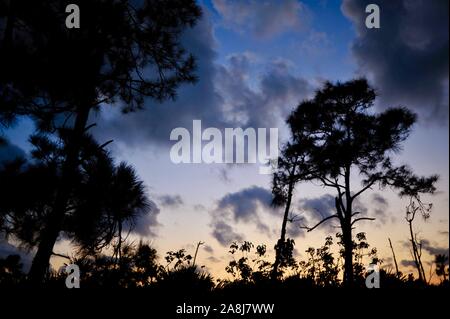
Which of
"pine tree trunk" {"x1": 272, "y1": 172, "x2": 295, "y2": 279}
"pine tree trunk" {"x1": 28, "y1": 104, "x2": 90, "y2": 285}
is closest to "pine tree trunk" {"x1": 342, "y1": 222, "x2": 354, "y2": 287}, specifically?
"pine tree trunk" {"x1": 272, "y1": 172, "x2": 295, "y2": 279}

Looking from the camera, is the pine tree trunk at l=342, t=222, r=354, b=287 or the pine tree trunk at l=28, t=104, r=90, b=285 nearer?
the pine tree trunk at l=28, t=104, r=90, b=285

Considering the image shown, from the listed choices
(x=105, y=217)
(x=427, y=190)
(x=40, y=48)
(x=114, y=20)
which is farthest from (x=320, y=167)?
(x=40, y=48)

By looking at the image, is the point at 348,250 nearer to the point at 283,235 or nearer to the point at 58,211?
the point at 283,235

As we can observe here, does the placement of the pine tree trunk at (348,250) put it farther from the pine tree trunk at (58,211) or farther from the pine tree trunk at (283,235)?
the pine tree trunk at (58,211)

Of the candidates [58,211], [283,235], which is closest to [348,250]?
[283,235]

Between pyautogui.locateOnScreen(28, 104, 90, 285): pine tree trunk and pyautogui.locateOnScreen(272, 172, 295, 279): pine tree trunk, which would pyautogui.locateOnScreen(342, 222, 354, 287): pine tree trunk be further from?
pyautogui.locateOnScreen(28, 104, 90, 285): pine tree trunk

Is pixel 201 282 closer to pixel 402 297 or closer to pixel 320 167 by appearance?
pixel 402 297

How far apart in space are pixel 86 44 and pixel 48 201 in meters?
3.92

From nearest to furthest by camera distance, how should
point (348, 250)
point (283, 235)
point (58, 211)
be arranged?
1. point (58, 211)
2. point (348, 250)
3. point (283, 235)

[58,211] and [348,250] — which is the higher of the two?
[58,211]

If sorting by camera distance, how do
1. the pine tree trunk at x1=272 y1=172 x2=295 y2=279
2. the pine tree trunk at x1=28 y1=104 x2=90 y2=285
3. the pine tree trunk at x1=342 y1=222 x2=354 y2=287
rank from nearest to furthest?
1. the pine tree trunk at x1=28 y1=104 x2=90 y2=285
2. the pine tree trunk at x1=342 y1=222 x2=354 y2=287
3. the pine tree trunk at x1=272 y1=172 x2=295 y2=279

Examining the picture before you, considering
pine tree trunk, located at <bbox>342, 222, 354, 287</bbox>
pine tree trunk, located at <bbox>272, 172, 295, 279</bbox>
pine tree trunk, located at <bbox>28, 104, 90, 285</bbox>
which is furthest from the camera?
pine tree trunk, located at <bbox>272, 172, 295, 279</bbox>

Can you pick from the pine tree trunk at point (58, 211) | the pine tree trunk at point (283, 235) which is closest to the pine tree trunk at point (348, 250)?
the pine tree trunk at point (283, 235)
